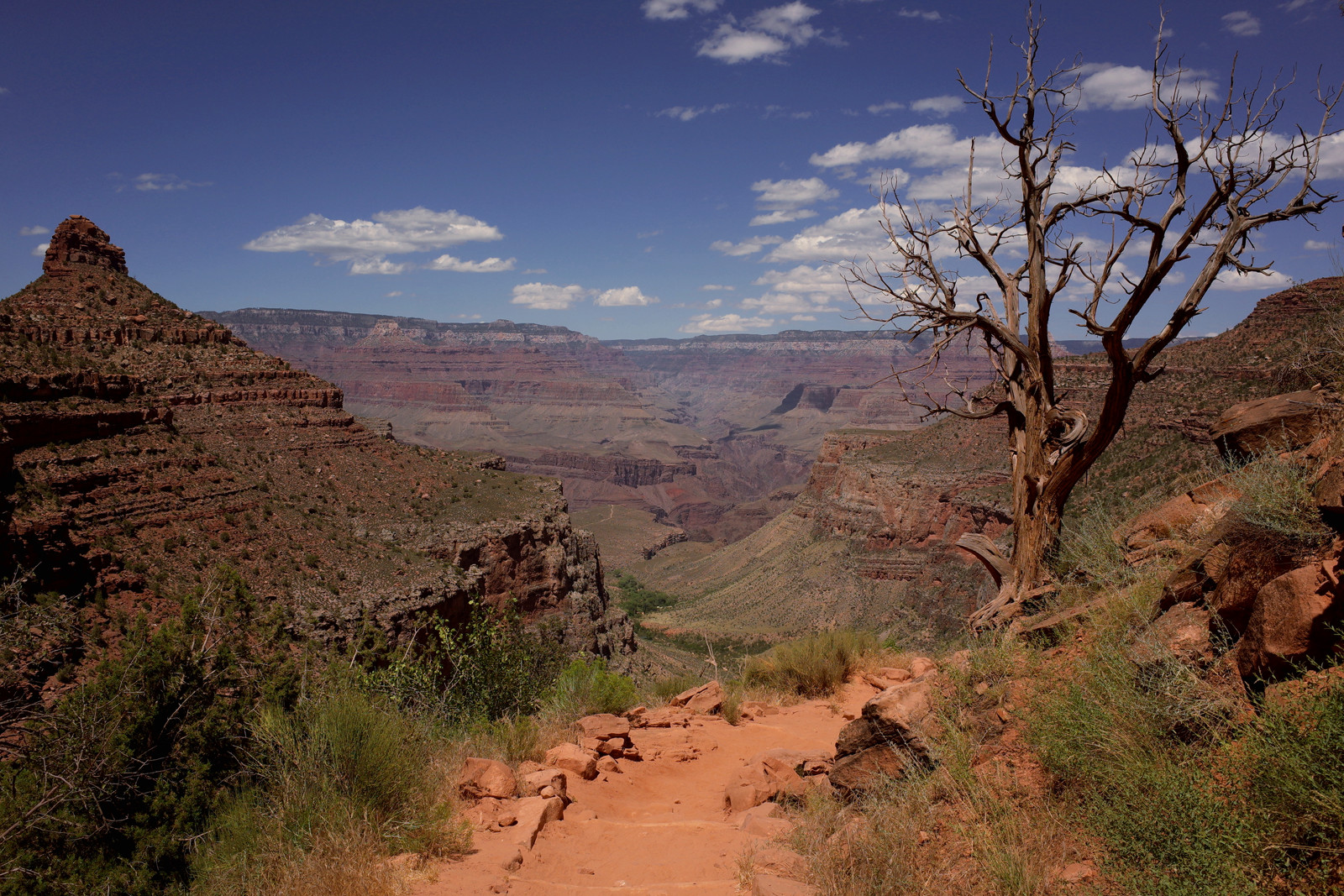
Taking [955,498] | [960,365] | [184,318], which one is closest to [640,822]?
[184,318]

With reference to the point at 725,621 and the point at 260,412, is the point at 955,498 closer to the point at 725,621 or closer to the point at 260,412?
the point at 725,621

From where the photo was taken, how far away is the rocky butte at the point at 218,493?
20.2 metres

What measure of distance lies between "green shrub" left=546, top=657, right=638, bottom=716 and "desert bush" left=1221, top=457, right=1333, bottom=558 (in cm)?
775

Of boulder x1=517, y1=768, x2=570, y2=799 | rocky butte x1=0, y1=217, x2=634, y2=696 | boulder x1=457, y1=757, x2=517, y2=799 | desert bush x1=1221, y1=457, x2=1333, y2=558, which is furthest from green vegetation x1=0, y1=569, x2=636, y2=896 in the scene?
rocky butte x1=0, y1=217, x2=634, y2=696

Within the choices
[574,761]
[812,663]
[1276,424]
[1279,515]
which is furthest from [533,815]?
[1276,424]

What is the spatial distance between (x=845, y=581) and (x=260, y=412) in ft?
132

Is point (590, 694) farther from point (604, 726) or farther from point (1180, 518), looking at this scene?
point (1180, 518)

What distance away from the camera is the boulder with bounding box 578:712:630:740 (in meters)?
8.40

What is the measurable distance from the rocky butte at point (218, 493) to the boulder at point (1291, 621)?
13.0 metres

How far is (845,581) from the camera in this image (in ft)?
175

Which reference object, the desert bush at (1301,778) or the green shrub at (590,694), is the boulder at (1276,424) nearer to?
the desert bush at (1301,778)

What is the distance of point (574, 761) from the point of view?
7.39 meters

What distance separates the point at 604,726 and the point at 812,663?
154 inches

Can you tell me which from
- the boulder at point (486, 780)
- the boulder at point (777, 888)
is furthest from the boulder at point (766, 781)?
the boulder at point (486, 780)
